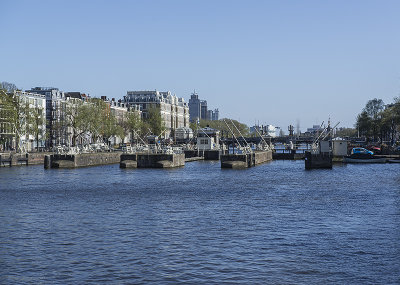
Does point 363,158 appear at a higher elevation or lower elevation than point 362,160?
higher

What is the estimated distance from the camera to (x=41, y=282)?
98.9ft

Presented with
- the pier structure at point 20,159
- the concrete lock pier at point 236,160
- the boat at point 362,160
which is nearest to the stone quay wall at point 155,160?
the concrete lock pier at point 236,160

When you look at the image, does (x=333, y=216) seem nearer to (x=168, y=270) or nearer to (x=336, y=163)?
(x=168, y=270)

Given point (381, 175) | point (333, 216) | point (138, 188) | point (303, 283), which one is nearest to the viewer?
point (303, 283)

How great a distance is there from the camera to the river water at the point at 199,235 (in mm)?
31672

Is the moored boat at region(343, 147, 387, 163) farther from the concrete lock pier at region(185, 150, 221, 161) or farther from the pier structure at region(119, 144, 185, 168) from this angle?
the pier structure at region(119, 144, 185, 168)

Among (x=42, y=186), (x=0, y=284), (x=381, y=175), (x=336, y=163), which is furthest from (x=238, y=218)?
(x=336, y=163)

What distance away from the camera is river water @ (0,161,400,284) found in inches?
1247

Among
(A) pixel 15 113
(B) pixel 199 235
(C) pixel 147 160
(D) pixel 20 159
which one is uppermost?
(A) pixel 15 113

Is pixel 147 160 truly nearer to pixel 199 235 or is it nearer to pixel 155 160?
pixel 155 160

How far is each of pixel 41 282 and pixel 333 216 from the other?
88.3ft

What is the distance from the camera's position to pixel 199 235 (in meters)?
41.5

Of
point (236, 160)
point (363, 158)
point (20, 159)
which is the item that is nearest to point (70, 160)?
point (20, 159)

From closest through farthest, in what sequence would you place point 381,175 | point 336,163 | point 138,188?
point 138,188 → point 381,175 → point 336,163
